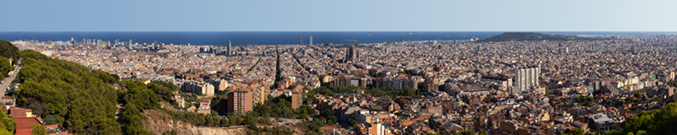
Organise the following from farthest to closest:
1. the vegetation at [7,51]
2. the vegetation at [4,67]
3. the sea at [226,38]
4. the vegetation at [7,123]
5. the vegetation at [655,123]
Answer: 1. the sea at [226,38]
2. the vegetation at [7,51]
3. the vegetation at [4,67]
4. the vegetation at [655,123]
5. the vegetation at [7,123]

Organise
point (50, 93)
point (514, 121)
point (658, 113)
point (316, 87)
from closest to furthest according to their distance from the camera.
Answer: point (50, 93) → point (658, 113) → point (514, 121) → point (316, 87)

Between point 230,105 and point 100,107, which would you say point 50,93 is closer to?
point 100,107

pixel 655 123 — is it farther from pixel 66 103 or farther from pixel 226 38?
pixel 226 38

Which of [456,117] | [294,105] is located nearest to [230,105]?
[294,105]

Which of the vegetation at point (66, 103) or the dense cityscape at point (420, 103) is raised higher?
the vegetation at point (66, 103)

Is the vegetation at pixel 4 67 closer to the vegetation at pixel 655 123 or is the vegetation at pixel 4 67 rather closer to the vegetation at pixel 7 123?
the vegetation at pixel 7 123

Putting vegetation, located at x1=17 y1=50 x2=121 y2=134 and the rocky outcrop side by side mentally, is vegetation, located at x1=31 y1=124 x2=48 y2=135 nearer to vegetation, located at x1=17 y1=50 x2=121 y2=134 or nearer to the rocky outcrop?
vegetation, located at x1=17 y1=50 x2=121 y2=134

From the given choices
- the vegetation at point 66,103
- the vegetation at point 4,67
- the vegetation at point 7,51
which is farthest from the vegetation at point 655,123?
the vegetation at point 7,51

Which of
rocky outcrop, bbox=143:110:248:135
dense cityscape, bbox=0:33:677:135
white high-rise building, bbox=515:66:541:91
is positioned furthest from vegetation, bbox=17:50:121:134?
white high-rise building, bbox=515:66:541:91
